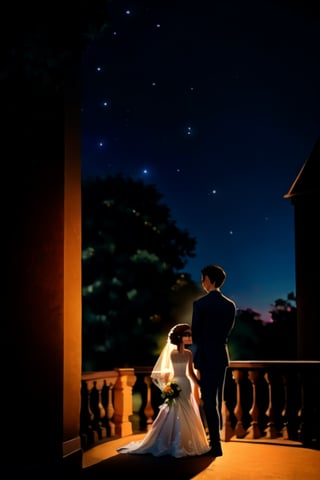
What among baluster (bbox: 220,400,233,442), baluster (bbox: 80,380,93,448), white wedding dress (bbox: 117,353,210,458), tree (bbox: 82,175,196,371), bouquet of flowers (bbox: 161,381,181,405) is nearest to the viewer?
white wedding dress (bbox: 117,353,210,458)

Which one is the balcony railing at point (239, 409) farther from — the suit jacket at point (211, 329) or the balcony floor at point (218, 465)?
the suit jacket at point (211, 329)

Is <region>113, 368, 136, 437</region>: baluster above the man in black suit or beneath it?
beneath

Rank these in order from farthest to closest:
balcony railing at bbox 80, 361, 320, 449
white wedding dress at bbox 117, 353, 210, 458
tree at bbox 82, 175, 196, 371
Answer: tree at bbox 82, 175, 196, 371
balcony railing at bbox 80, 361, 320, 449
white wedding dress at bbox 117, 353, 210, 458

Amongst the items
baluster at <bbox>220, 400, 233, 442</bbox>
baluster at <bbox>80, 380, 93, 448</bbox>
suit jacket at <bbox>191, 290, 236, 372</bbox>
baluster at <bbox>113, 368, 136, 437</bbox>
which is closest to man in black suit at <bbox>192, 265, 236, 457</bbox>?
suit jacket at <bbox>191, 290, 236, 372</bbox>

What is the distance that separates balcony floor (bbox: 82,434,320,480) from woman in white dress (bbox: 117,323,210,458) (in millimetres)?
150

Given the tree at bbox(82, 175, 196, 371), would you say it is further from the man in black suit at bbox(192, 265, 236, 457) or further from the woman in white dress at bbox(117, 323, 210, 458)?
the man in black suit at bbox(192, 265, 236, 457)

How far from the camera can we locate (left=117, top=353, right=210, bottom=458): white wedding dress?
22.2 feet

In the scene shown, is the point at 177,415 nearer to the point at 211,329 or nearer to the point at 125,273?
the point at 211,329

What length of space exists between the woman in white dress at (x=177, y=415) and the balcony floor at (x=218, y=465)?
150 mm

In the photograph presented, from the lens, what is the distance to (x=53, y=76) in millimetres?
5617

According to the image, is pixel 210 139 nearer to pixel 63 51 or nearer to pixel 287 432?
pixel 287 432

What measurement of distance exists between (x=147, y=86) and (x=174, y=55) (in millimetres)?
1869

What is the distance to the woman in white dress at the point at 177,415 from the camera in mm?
6797

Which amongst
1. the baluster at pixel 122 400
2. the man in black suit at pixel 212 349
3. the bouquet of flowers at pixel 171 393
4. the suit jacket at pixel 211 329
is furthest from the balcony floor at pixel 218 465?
the suit jacket at pixel 211 329
